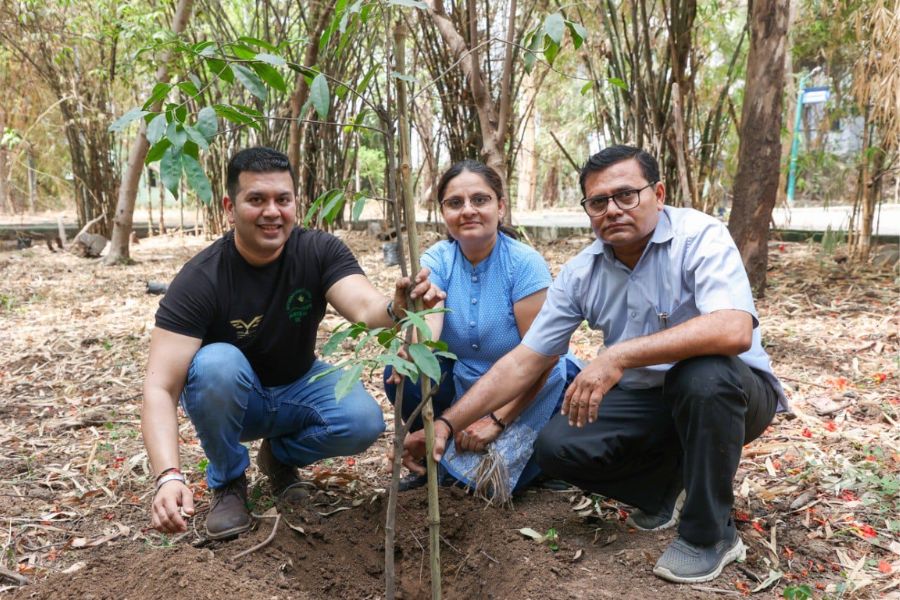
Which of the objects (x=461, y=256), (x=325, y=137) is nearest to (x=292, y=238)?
(x=461, y=256)

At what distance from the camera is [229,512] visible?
6.66ft

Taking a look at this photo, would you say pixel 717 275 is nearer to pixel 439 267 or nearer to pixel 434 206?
pixel 439 267

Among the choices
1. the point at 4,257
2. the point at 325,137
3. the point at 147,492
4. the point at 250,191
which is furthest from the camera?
the point at 4,257

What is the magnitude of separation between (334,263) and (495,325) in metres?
0.51

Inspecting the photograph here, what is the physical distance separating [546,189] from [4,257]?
11823 mm

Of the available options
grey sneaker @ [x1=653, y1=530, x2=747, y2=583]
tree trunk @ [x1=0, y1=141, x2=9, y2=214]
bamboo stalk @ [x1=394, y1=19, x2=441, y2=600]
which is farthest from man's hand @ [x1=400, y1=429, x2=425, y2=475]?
tree trunk @ [x1=0, y1=141, x2=9, y2=214]

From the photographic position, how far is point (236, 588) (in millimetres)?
1659

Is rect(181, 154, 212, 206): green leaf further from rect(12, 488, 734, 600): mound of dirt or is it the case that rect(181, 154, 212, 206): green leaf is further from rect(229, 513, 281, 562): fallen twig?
rect(229, 513, 281, 562): fallen twig

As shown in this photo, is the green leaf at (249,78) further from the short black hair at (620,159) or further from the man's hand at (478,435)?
the man's hand at (478,435)

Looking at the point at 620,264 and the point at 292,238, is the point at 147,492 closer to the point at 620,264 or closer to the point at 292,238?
the point at 292,238

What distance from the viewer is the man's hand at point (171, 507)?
1610 millimetres

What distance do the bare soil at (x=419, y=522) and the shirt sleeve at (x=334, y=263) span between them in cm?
65

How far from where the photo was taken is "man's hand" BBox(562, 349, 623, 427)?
5.69 feet

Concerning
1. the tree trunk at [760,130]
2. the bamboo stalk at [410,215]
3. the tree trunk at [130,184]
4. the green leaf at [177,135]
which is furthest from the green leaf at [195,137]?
the tree trunk at [130,184]
